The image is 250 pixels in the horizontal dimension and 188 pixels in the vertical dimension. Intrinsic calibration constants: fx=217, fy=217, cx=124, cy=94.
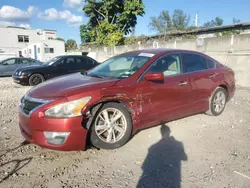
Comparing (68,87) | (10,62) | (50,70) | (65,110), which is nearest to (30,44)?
(10,62)

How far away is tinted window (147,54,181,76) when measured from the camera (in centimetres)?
395

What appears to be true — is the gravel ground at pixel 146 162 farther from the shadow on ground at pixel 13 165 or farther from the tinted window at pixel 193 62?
the tinted window at pixel 193 62

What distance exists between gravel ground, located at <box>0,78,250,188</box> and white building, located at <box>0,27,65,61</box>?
2854cm

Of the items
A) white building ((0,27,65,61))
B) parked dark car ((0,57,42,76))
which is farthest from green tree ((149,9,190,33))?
parked dark car ((0,57,42,76))

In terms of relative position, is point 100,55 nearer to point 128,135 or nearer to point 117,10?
point 117,10

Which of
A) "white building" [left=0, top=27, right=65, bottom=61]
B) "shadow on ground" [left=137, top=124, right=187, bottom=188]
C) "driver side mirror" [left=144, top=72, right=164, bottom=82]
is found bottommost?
"shadow on ground" [left=137, top=124, right=187, bottom=188]

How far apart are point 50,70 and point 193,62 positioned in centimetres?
722

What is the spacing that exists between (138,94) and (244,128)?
8.27 ft

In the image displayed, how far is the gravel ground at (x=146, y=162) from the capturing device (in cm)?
265

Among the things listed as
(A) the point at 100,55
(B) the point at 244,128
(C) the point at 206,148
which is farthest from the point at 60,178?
(A) the point at 100,55

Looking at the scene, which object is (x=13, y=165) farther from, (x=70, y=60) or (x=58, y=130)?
(x=70, y=60)

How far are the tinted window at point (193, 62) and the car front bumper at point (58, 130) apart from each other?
2491 millimetres

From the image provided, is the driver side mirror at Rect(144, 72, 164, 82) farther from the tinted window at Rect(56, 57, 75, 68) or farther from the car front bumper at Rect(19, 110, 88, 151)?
the tinted window at Rect(56, 57, 75, 68)

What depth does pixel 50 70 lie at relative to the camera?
9930 millimetres
